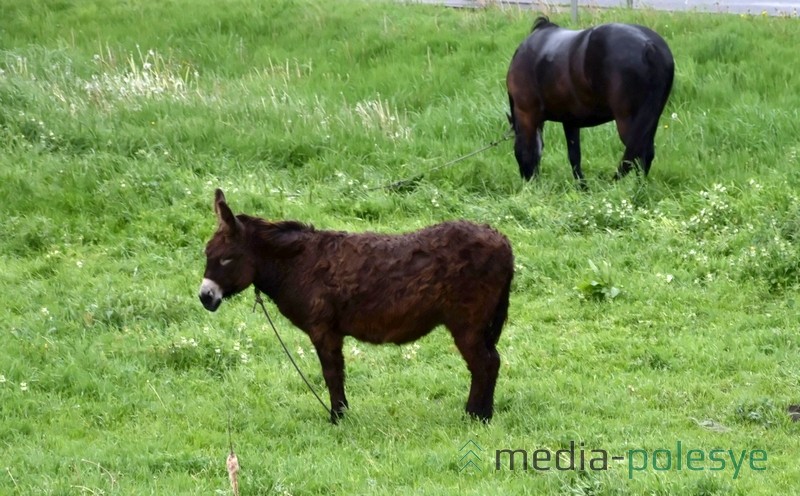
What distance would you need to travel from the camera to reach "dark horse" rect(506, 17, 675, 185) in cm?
1173

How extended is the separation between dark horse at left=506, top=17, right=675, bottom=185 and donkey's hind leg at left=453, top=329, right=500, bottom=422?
205 inches

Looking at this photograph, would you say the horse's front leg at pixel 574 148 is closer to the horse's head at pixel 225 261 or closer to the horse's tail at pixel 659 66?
the horse's tail at pixel 659 66

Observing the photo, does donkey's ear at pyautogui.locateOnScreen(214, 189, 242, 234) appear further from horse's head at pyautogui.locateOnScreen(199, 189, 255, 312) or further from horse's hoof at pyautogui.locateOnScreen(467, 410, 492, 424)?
horse's hoof at pyautogui.locateOnScreen(467, 410, 492, 424)

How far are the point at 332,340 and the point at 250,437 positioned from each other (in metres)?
0.79

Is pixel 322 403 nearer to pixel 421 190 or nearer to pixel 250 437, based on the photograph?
pixel 250 437

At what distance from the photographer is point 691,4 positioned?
20375 mm

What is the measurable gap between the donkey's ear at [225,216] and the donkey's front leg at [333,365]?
838mm

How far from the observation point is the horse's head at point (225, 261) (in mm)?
7344

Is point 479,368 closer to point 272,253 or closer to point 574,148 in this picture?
point 272,253

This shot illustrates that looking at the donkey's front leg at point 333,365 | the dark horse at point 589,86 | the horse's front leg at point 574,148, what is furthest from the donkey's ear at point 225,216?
the horse's front leg at point 574,148

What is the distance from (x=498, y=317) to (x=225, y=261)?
5.72 feet

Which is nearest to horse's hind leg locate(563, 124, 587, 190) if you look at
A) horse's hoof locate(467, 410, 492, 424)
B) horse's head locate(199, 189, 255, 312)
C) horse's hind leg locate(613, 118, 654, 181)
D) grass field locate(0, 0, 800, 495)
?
grass field locate(0, 0, 800, 495)

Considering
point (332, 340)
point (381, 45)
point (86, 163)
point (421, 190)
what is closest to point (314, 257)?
point (332, 340)

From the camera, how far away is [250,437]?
725 cm
